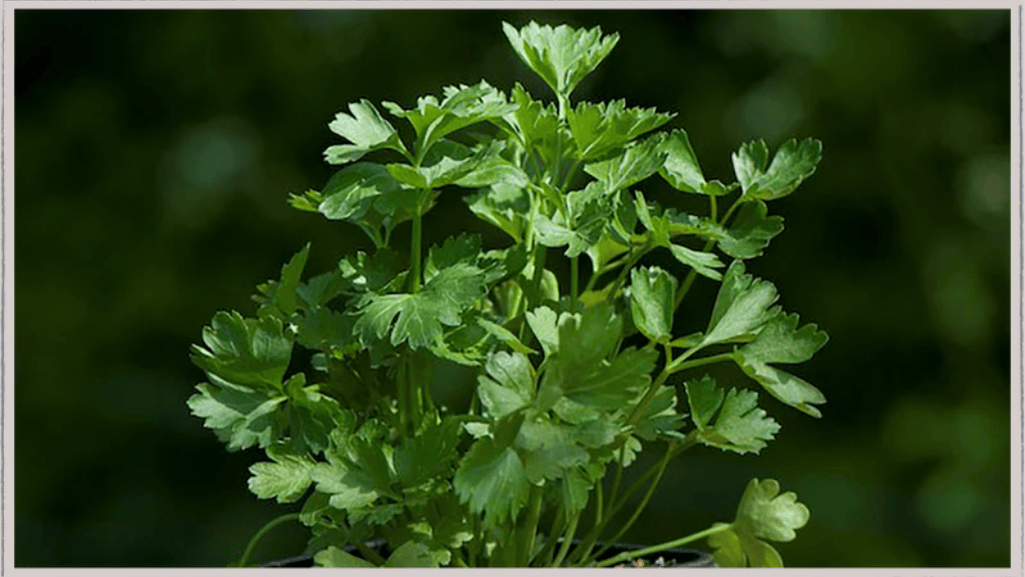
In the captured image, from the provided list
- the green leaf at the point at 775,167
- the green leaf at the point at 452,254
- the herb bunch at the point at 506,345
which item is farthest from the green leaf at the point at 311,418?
the green leaf at the point at 775,167

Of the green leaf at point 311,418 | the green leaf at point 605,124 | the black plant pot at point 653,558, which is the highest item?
the green leaf at point 605,124

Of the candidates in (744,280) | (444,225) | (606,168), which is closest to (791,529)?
(744,280)

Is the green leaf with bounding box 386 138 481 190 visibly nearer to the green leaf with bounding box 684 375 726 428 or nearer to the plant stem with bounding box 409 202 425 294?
the plant stem with bounding box 409 202 425 294

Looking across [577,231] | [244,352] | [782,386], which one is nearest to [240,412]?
[244,352]

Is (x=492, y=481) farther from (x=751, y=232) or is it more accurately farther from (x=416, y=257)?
(x=751, y=232)

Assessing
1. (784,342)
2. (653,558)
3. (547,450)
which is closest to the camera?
(547,450)

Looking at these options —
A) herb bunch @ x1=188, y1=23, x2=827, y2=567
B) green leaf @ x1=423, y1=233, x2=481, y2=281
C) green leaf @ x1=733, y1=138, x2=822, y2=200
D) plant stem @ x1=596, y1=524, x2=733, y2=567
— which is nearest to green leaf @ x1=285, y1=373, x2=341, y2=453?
herb bunch @ x1=188, y1=23, x2=827, y2=567

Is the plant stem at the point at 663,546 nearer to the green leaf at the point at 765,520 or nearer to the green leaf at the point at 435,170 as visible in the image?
the green leaf at the point at 765,520
